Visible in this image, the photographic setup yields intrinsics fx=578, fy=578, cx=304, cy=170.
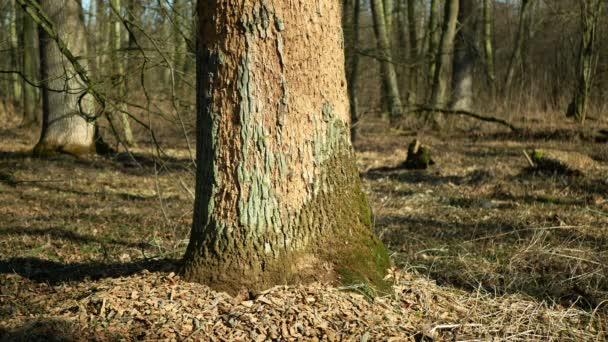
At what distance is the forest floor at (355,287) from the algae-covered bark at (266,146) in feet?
0.60

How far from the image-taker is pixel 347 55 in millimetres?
10352

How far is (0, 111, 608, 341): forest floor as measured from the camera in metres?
3.18

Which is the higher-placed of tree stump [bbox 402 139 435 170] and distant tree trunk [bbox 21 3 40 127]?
distant tree trunk [bbox 21 3 40 127]

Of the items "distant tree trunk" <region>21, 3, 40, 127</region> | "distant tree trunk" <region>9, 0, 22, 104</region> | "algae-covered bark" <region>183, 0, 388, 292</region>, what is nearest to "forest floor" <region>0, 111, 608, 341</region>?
"algae-covered bark" <region>183, 0, 388, 292</region>

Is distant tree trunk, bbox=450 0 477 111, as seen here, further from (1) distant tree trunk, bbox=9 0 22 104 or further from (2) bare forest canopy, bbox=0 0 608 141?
(1) distant tree trunk, bbox=9 0 22 104

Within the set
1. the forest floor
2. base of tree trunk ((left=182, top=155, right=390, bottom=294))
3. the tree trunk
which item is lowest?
the forest floor

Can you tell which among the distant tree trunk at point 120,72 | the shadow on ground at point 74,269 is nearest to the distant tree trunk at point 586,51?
the distant tree trunk at point 120,72

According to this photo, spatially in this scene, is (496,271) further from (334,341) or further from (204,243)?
(204,243)

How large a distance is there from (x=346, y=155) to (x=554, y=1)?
1992 cm

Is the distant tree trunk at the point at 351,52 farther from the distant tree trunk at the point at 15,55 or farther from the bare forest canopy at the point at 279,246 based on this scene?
the distant tree trunk at the point at 15,55

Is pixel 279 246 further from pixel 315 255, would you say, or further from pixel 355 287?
pixel 355 287

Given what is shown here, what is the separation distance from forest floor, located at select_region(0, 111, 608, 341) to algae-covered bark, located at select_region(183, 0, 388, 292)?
0.60 ft

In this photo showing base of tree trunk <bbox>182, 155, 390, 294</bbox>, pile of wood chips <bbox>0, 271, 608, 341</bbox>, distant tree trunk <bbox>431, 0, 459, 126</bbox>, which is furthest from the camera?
distant tree trunk <bbox>431, 0, 459, 126</bbox>

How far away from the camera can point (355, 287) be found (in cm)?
345
